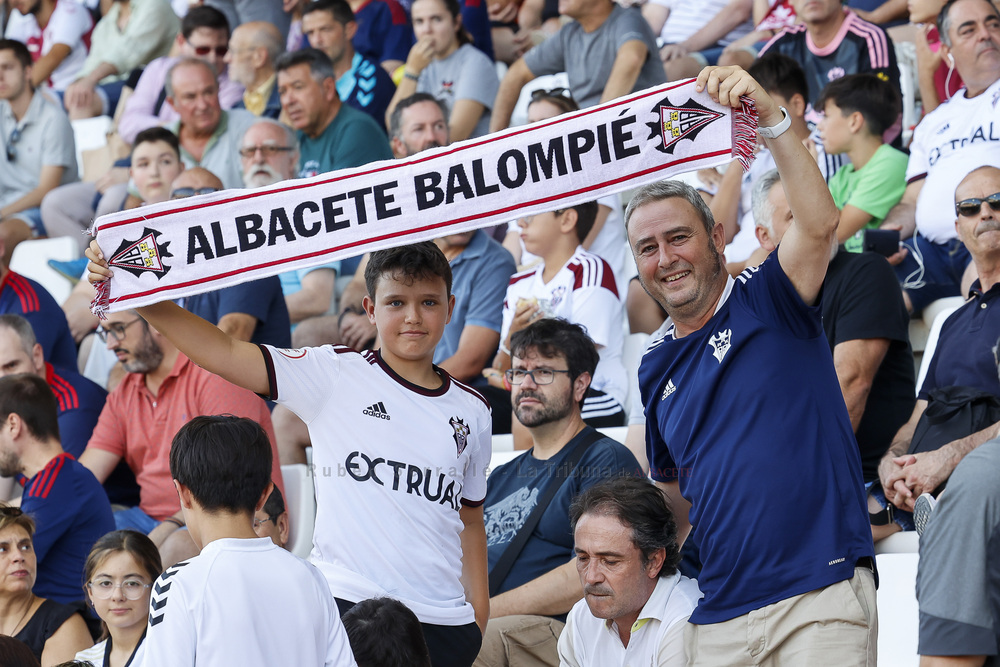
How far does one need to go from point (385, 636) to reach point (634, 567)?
2.71 ft

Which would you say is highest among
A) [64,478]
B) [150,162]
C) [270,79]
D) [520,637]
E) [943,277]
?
[270,79]

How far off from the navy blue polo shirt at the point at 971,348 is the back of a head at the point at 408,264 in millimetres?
A: 1919

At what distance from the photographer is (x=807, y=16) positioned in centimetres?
670

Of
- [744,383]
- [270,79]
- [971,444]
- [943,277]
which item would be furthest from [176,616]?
[270,79]

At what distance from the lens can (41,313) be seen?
604 centimetres

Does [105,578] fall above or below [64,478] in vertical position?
below

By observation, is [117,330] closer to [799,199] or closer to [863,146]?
[799,199]

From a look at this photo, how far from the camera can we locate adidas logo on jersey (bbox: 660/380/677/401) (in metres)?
2.83

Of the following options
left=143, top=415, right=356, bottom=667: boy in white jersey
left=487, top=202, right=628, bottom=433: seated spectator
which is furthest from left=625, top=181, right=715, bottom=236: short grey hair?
left=487, top=202, right=628, bottom=433: seated spectator

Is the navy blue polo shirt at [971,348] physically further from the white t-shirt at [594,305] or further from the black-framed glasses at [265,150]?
the black-framed glasses at [265,150]

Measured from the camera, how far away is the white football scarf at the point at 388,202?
9.27ft

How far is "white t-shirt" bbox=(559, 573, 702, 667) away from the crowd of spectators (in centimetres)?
1

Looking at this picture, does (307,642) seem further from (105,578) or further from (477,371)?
(477,371)

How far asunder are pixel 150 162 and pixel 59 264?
921mm
